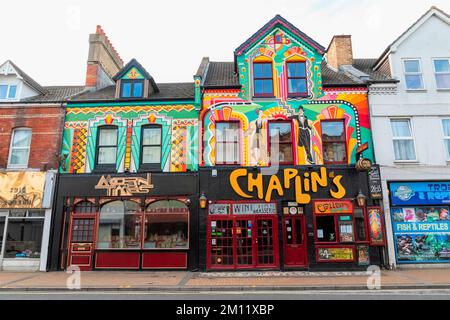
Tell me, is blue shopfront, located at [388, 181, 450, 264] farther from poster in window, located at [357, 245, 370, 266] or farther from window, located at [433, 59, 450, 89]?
window, located at [433, 59, 450, 89]

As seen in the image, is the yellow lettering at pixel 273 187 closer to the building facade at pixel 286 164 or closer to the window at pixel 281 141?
the building facade at pixel 286 164

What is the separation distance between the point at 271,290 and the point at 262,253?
3910 millimetres

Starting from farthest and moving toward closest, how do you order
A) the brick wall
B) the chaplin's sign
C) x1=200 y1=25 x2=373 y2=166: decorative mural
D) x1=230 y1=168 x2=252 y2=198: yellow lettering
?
the brick wall → x1=200 y1=25 x2=373 y2=166: decorative mural → the chaplin's sign → x1=230 y1=168 x2=252 y2=198: yellow lettering

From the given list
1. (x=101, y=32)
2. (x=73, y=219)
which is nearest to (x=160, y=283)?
(x=73, y=219)

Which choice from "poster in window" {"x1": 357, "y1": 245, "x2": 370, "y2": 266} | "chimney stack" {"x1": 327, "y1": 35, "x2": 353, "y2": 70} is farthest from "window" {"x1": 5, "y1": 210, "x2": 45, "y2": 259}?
"chimney stack" {"x1": 327, "y1": 35, "x2": 353, "y2": 70}

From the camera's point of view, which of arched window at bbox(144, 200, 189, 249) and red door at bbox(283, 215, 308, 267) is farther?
arched window at bbox(144, 200, 189, 249)

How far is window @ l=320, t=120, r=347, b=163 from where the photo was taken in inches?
612

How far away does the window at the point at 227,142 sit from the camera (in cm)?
1562

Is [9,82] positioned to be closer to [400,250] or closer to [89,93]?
[89,93]

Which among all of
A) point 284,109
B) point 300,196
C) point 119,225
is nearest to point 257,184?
point 300,196

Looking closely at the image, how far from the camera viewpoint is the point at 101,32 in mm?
19516

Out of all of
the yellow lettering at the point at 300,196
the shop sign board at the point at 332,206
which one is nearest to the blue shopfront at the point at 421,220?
the shop sign board at the point at 332,206

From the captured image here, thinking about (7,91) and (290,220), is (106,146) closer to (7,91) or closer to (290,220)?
(7,91)

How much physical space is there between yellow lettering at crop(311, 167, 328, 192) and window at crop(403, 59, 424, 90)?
6.52 m
